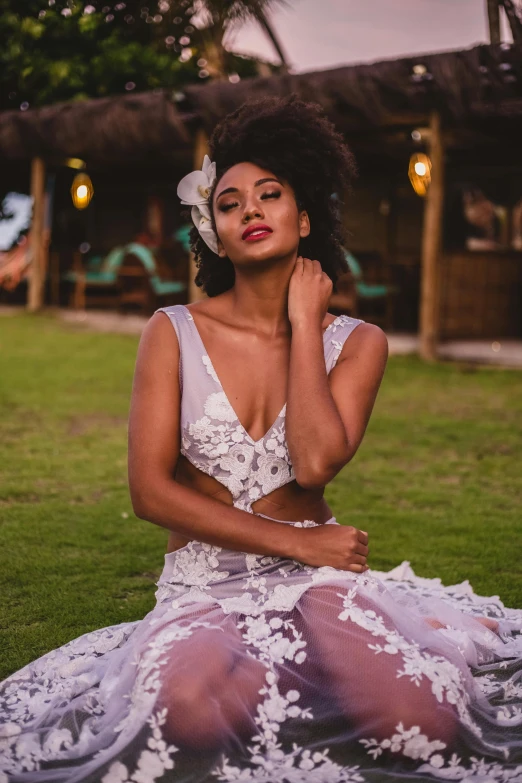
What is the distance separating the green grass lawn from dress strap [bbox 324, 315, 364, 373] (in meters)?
1.32

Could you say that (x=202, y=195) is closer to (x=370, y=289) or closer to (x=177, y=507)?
(x=177, y=507)

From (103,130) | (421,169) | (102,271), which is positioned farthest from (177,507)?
(102,271)

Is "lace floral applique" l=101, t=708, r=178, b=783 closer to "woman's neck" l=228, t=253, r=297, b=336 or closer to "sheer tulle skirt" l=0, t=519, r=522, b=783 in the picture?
"sheer tulle skirt" l=0, t=519, r=522, b=783

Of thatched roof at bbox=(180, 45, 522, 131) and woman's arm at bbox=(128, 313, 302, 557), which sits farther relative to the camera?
thatched roof at bbox=(180, 45, 522, 131)

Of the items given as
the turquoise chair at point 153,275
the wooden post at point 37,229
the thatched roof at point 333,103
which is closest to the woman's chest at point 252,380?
the thatched roof at point 333,103

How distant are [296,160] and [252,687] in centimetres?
146

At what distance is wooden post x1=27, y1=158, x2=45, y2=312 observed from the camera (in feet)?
A: 49.2

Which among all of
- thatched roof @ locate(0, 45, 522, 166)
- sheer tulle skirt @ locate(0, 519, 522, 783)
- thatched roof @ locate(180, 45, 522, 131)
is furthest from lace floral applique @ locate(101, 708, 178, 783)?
thatched roof @ locate(180, 45, 522, 131)

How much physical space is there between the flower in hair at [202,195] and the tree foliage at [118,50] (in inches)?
559

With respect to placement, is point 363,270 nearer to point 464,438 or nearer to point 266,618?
point 464,438

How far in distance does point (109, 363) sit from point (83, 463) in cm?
442

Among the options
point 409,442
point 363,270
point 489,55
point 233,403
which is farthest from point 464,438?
point 363,270

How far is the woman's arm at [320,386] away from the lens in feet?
8.09

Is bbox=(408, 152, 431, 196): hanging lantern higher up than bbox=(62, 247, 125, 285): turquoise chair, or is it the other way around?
bbox=(408, 152, 431, 196): hanging lantern
